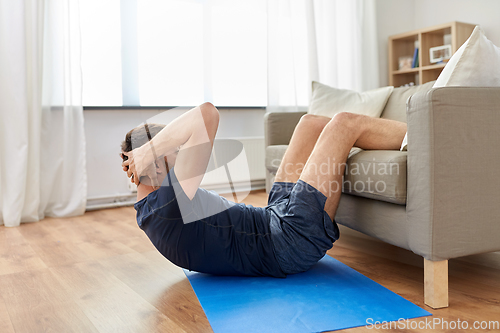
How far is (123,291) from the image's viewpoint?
1.46m

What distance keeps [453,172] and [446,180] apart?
3 cm

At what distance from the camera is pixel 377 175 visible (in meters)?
1.43

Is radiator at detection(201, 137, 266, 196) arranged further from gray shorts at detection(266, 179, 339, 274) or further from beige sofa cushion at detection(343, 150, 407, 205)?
beige sofa cushion at detection(343, 150, 407, 205)

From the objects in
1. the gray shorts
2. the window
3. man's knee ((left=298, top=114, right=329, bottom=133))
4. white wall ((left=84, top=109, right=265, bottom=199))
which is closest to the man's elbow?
the gray shorts

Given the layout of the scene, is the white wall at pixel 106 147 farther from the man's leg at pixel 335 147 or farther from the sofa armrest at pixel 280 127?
the man's leg at pixel 335 147

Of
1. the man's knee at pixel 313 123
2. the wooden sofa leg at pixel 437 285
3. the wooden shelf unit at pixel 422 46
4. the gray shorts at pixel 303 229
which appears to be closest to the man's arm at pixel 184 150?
the gray shorts at pixel 303 229

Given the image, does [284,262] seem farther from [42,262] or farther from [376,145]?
[42,262]

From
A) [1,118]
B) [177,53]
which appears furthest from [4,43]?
[177,53]

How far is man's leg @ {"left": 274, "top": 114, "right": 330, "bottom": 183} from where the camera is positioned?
1719 mm

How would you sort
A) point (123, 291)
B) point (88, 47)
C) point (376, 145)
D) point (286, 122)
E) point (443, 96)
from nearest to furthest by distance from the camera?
1. point (443, 96)
2. point (123, 291)
3. point (376, 145)
4. point (286, 122)
5. point (88, 47)

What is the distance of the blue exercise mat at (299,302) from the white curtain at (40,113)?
1612 millimetres

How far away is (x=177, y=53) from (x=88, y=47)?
26.2 inches

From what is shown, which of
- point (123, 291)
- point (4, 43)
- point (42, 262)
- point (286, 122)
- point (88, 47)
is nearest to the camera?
point (123, 291)

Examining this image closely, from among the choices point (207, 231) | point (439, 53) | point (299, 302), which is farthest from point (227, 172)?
point (439, 53)
